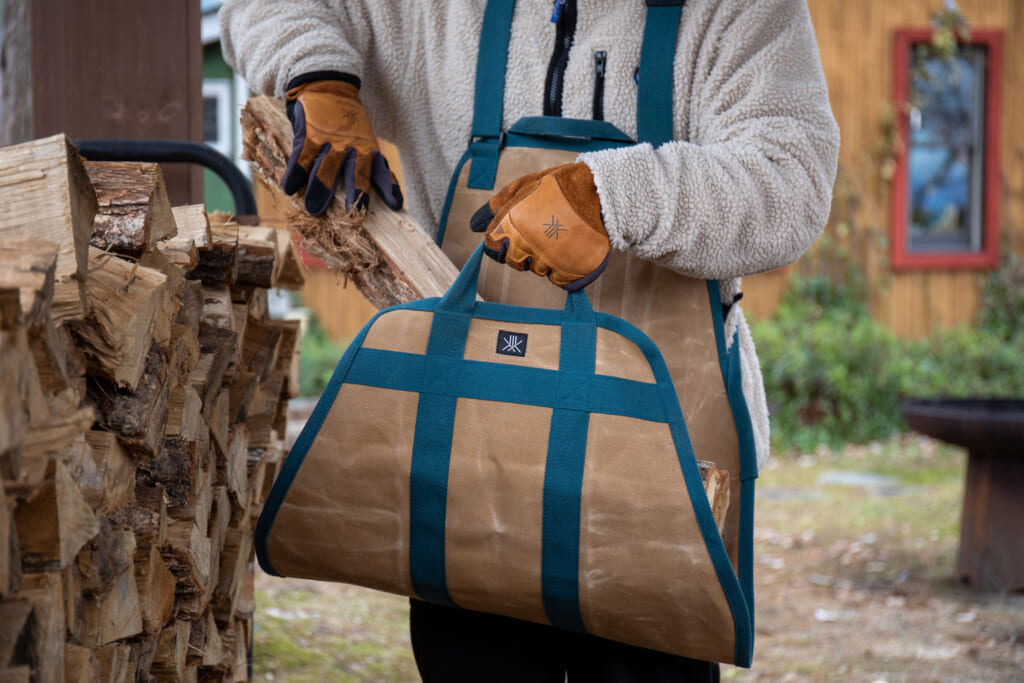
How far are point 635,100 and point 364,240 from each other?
48 centimetres

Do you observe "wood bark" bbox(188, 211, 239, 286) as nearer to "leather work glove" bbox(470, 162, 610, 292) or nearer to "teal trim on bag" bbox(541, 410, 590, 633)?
"leather work glove" bbox(470, 162, 610, 292)

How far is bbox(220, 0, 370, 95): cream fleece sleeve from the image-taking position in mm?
1562

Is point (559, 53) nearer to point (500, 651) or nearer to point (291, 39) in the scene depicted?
point (291, 39)

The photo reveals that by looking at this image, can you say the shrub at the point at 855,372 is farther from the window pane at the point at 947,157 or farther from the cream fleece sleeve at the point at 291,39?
the cream fleece sleeve at the point at 291,39

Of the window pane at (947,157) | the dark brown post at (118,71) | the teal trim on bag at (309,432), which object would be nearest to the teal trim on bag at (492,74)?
the teal trim on bag at (309,432)

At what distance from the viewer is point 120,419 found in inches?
46.3

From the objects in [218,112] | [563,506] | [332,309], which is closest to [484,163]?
[563,506]

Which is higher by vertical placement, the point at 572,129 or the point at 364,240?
the point at 572,129

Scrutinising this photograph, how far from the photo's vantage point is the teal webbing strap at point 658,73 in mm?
1454

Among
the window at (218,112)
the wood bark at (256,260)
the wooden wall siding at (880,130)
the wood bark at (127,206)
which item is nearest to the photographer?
the wood bark at (127,206)

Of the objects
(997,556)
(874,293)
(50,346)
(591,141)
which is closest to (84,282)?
(50,346)


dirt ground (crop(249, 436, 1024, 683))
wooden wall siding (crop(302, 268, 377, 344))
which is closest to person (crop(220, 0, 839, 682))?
dirt ground (crop(249, 436, 1024, 683))

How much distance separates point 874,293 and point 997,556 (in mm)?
4160

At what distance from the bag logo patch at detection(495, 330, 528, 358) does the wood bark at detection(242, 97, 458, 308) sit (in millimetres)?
214
